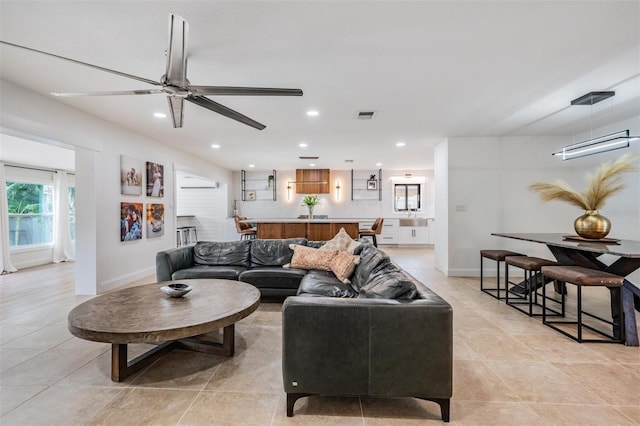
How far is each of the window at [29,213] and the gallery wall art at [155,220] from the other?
336cm

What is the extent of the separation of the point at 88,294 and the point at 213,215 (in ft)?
17.7

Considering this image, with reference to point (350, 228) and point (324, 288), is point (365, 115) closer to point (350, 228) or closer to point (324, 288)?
point (324, 288)

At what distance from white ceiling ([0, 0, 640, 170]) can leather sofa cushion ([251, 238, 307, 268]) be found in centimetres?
190

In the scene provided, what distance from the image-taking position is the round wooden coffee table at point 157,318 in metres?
1.78

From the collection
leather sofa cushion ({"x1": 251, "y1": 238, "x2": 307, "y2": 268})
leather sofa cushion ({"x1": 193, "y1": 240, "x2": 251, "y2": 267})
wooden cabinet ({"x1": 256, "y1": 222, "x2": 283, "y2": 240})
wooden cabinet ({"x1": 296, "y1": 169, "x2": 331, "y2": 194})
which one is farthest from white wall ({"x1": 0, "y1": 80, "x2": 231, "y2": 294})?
wooden cabinet ({"x1": 296, "y1": 169, "x2": 331, "y2": 194})

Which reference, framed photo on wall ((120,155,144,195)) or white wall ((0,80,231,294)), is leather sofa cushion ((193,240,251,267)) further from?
framed photo on wall ((120,155,144,195))

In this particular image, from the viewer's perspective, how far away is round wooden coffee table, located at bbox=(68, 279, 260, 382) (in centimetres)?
178

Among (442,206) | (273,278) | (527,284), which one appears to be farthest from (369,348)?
(442,206)

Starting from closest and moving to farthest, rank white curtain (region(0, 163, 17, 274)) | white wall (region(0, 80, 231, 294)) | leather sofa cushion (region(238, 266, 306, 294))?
white wall (region(0, 80, 231, 294)), leather sofa cushion (region(238, 266, 306, 294)), white curtain (region(0, 163, 17, 274))

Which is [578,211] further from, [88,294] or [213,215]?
[213,215]

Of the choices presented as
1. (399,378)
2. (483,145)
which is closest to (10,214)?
(399,378)

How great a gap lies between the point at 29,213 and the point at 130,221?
144 inches

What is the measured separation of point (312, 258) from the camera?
12.4 feet

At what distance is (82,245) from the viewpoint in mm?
4137
